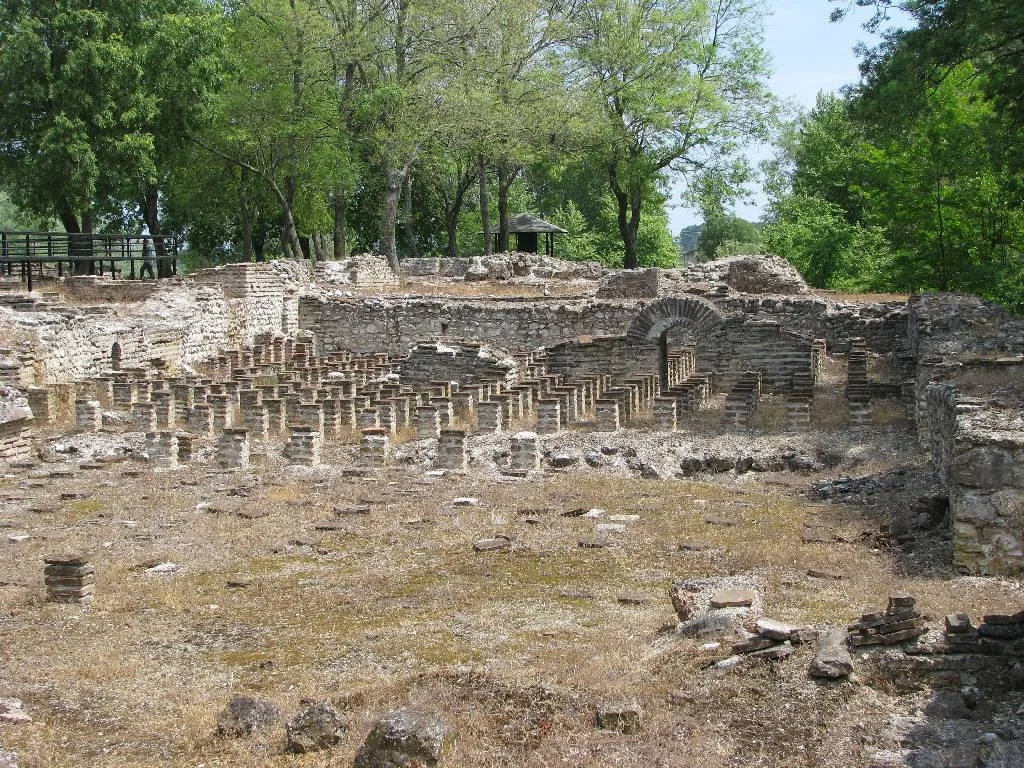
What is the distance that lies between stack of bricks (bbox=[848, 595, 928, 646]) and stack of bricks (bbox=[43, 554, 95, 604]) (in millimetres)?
6542

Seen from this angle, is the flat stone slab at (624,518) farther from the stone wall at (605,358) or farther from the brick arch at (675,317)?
the stone wall at (605,358)

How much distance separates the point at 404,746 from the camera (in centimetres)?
657

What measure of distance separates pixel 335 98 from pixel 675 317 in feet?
62.6

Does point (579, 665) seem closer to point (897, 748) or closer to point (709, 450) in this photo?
point (897, 748)

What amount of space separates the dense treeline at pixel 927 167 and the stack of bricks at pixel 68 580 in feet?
46.7

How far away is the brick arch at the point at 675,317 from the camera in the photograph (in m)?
22.3

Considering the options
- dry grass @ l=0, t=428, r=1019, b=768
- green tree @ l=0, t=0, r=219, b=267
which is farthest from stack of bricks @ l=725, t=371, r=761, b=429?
green tree @ l=0, t=0, r=219, b=267

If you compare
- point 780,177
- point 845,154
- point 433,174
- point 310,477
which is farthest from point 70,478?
point 780,177

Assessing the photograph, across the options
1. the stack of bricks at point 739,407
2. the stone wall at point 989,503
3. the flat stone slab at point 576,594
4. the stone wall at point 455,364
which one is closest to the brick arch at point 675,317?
the stone wall at point 455,364

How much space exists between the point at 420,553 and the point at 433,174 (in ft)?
130

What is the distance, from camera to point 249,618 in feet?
32.7

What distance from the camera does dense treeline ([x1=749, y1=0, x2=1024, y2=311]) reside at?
751 inches

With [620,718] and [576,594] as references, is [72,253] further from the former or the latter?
[620,718]

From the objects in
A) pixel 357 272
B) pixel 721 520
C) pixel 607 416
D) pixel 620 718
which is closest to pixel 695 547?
pixel 721 520
